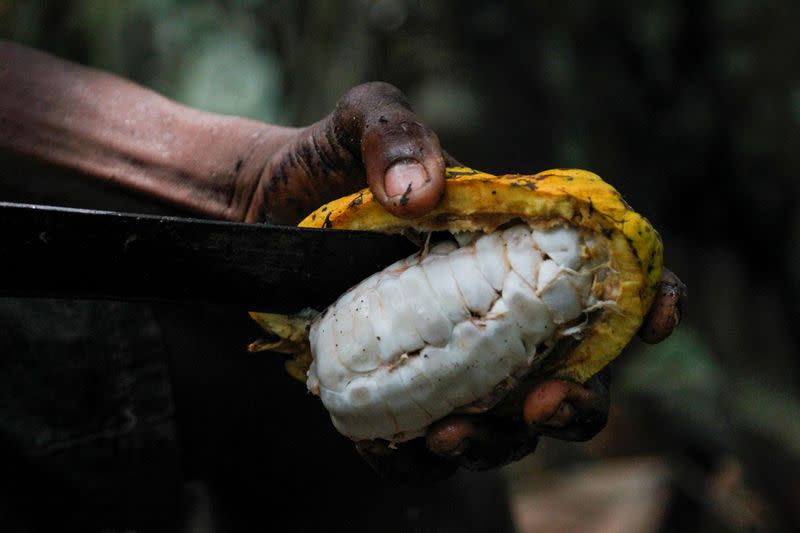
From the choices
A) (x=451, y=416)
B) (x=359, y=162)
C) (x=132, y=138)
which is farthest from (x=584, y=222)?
(x=132, y=138)

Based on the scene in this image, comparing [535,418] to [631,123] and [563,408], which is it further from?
[631,123]

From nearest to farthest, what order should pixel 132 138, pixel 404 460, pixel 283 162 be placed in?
pixel 404 460, pixel 283 162, pixel 132 138

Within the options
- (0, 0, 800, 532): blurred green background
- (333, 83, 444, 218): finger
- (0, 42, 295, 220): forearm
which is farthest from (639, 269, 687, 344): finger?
(0, 0, 800, 532): blurred green background

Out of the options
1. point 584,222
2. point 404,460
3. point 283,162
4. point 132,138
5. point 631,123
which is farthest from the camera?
point 631,123

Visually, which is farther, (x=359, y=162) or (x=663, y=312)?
(x=359, y=162)

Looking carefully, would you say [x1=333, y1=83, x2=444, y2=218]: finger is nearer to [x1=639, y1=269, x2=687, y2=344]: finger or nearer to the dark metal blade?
the dark metal blade

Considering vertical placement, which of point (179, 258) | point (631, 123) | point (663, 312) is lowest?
point (631, 123)
